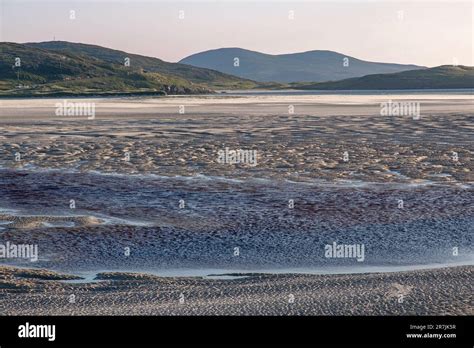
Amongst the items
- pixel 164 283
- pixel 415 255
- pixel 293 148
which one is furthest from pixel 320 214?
A: pixel 293 148

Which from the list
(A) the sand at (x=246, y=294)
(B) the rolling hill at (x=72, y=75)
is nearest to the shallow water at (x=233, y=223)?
(A) the sand at (x=246, y=294)

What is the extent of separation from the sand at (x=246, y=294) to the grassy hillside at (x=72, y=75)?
11616 centimetres

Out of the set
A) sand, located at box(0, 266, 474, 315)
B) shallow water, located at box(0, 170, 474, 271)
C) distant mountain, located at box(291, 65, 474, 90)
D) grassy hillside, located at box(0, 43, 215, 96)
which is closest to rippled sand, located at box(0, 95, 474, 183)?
shallow water, located at box(0, 170, 474, 271)

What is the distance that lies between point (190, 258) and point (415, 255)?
3635 millimetres

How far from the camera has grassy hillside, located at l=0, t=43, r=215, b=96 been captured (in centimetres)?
13688

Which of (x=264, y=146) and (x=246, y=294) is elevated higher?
(x=264, y=146)

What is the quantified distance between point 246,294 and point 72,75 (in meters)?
163

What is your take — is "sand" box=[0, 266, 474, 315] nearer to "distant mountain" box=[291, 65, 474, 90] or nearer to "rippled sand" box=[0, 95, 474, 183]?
"rippled sand" box=[0, 95, 474, 183]

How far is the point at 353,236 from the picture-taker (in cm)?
1380

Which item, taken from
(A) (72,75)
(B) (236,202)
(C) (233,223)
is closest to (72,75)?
(A) (72,75)

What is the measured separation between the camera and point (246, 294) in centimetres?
983

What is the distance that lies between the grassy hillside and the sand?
116158 millimetres

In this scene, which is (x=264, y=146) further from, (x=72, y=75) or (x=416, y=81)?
(x=72, y=75)
